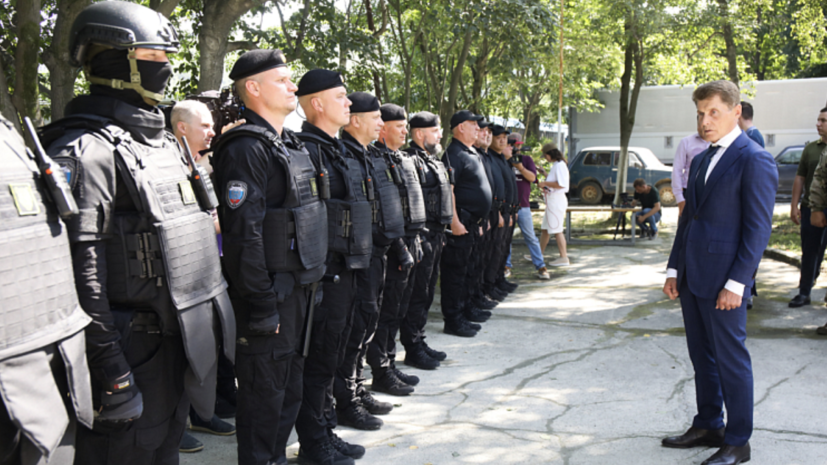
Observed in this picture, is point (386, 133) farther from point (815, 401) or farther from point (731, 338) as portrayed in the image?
point (815, 401)

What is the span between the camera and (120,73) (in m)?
2.28

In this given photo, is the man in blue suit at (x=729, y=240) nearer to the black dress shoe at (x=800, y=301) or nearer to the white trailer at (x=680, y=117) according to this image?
the black dress shoe at (x=800, y=301)

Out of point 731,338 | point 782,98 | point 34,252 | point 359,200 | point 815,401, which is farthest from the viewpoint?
point 782,98

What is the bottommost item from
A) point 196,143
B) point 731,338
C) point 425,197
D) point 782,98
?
point 731,338

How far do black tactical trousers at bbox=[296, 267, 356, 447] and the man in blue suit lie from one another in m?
2.00

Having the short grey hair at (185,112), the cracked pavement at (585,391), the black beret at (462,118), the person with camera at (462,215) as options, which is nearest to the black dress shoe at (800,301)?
the cracked pavement at (585,391)

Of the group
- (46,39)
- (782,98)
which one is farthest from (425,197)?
(782,98)

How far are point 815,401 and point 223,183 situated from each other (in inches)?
164

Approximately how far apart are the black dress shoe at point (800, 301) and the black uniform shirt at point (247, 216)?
21.1 feet

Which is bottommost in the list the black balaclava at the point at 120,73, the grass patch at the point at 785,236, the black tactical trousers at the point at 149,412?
the grass patch at the point at 785,236

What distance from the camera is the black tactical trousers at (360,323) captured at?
4133 mm

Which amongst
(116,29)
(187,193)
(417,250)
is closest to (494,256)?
(417,250)

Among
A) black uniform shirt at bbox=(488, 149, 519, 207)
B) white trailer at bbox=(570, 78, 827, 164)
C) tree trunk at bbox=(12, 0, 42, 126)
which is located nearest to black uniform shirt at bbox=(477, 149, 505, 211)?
black uniform shirt at bbox=(488, 149, 519, 207)

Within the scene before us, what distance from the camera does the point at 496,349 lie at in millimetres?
6066
